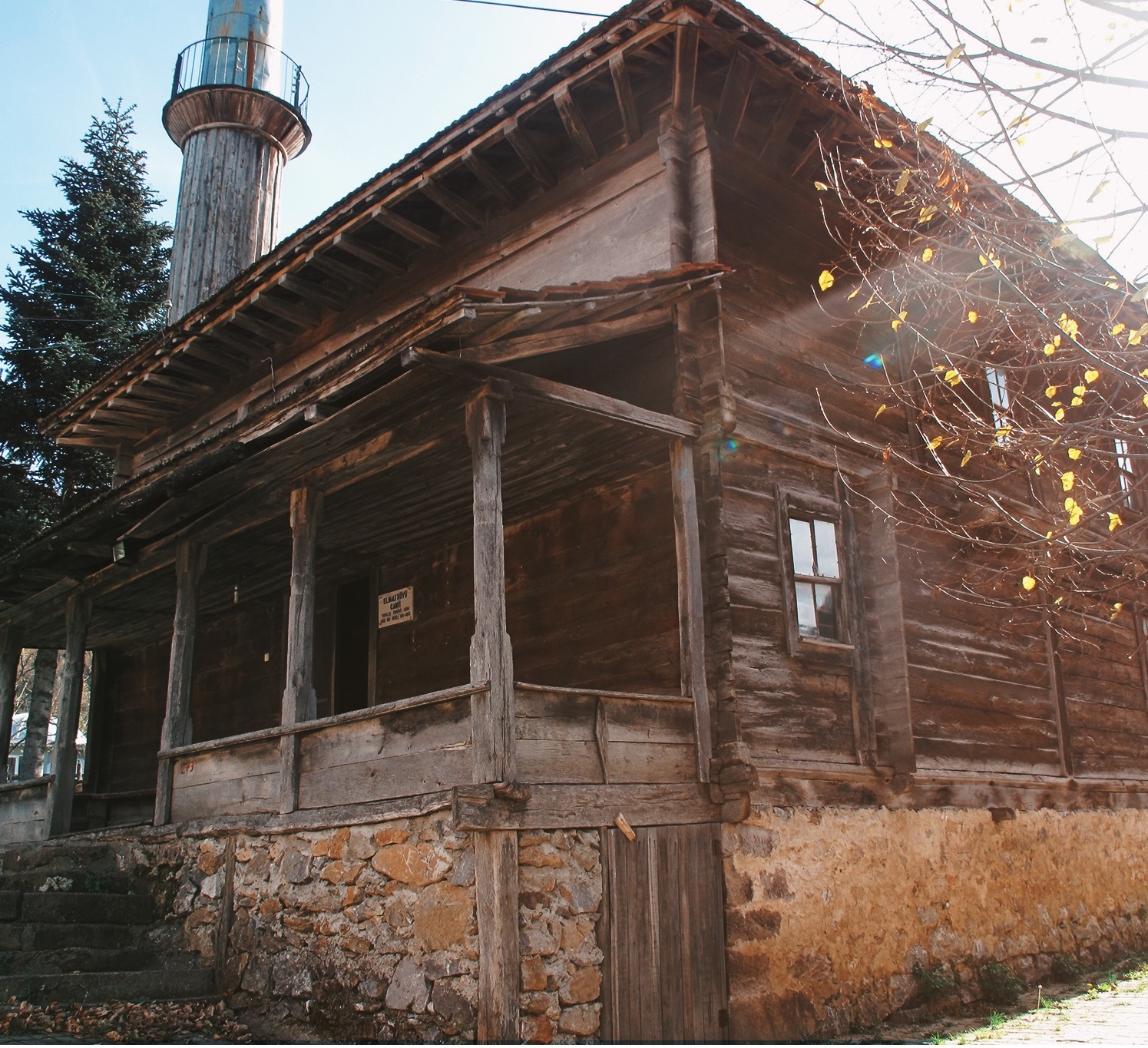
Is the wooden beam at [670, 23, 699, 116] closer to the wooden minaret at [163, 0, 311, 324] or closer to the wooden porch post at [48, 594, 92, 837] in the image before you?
the wooden porch post at [48, 594, 92, 837]

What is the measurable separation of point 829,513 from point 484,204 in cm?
461

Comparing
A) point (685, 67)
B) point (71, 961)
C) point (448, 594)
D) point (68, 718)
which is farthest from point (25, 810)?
point (685, 67)

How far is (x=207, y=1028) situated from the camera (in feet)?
24.7

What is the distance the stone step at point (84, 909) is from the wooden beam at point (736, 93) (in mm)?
8160

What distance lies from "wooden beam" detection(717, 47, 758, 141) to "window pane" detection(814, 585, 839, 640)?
13.1ft

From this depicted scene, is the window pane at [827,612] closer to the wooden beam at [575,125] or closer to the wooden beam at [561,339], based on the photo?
the wooden beam at [561,339]

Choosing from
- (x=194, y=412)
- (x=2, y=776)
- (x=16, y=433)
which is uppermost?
(x=16, y=433)

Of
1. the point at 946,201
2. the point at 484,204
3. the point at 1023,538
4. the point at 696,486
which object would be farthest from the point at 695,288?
the point at 1023,538

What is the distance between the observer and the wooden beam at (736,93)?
8984 millimetres

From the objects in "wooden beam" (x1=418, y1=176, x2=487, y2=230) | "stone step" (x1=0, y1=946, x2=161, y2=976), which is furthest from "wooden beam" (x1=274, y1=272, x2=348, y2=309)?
"stone step" (x1=0, y1=946, x2=161, y2=976)

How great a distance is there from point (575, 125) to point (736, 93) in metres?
1.39

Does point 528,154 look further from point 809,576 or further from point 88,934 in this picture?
point 88,934

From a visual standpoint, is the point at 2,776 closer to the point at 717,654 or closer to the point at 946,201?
the point at 717,654

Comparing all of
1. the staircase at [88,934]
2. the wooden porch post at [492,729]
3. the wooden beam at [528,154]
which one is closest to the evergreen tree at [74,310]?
the staircase at [88,934]
